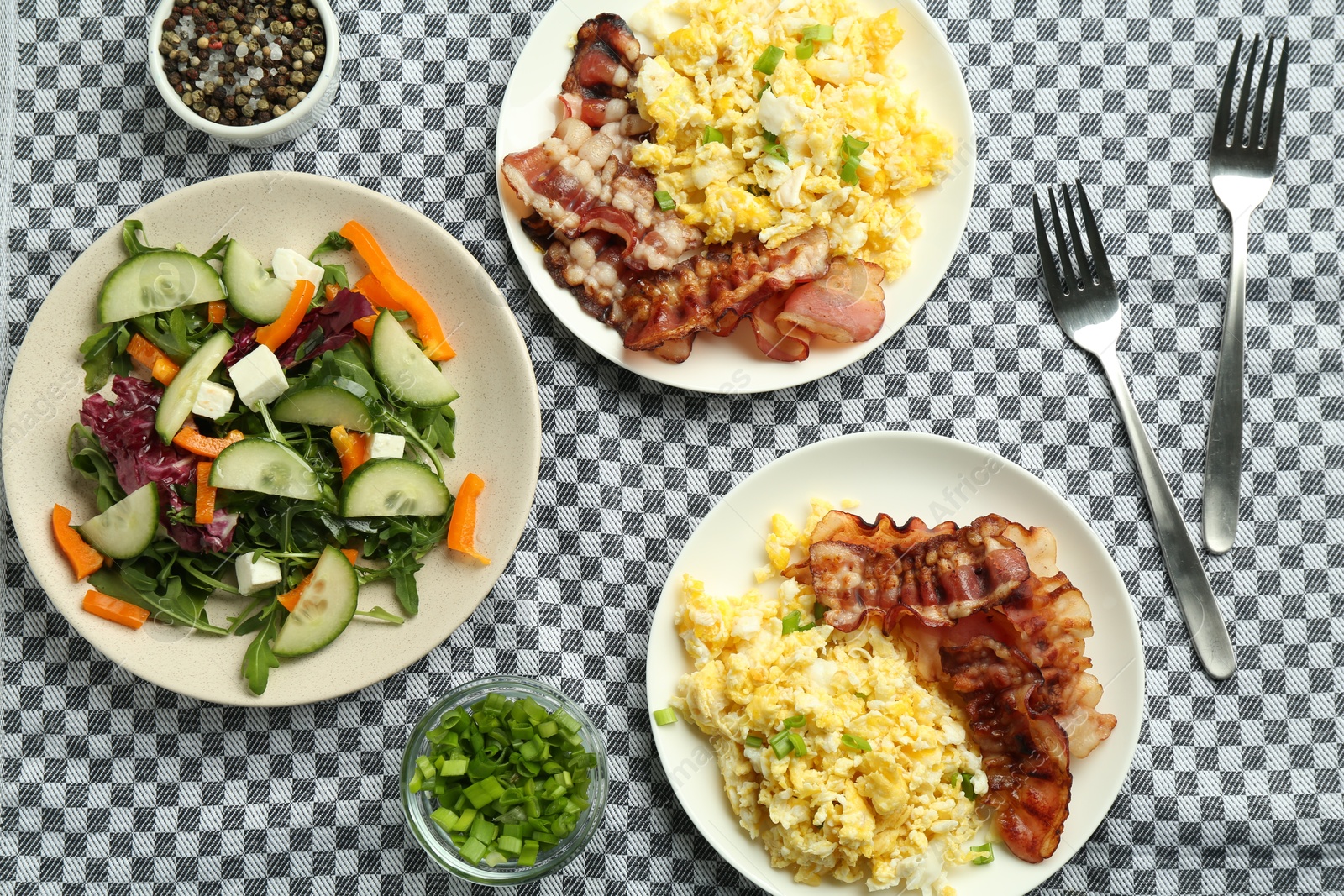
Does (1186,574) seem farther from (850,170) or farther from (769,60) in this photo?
(769,60)

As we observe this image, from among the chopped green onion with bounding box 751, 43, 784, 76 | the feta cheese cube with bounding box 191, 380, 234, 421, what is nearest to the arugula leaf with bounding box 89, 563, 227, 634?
the feta cheese cube with bounding box 191, 380, 234, 421

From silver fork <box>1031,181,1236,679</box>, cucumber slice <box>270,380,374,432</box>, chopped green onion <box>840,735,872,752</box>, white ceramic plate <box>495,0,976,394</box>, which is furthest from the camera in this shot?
silver fork <box>1031,181,1236,679</box>

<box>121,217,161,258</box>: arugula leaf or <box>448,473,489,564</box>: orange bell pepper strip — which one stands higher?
<box>121,217,161,258</box>: arugula leaf

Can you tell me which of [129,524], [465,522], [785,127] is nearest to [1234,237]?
[785,127]

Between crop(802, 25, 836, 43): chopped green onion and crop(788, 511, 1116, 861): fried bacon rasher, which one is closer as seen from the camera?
crop(788, 511, 1116, 861): fried bacon rasher

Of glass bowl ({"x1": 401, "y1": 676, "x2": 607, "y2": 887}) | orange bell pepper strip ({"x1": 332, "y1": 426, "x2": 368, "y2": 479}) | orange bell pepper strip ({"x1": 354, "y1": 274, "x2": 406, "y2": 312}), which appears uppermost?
orange bell pepper strip ({"x1": 354, "y1": 274, "x2": 406, "y2": 312})

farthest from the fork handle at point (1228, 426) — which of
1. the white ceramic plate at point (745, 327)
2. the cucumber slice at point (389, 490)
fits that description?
the cucumber slice at point (389, 490)

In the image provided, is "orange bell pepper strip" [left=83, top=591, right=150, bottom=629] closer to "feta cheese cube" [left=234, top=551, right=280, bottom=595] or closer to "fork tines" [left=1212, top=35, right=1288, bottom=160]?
"feta cheese cube" [left=234, top=551, right=280, bottom=595]

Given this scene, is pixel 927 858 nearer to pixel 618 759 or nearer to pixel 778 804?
pixel 778 804
